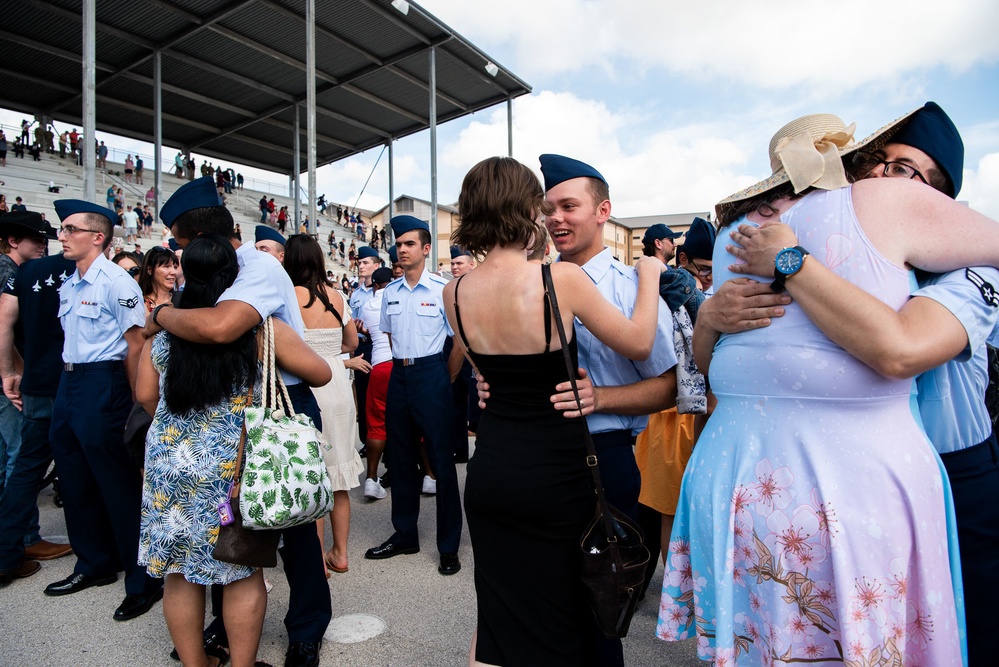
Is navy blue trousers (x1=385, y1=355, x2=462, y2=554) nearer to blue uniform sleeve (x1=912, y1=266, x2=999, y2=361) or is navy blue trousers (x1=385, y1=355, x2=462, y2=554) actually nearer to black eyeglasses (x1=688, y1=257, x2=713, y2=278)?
black eyeglasses (x1=688, y1=257, x2=713, y2=278)

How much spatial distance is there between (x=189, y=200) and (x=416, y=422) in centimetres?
203

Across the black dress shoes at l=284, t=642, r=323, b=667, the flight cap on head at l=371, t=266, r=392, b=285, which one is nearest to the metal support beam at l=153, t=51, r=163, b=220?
the flight cap on head at l=371, t=266, r=392, b=285

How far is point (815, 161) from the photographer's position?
1305mm

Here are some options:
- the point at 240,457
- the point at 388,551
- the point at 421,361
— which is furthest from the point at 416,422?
the point at 240,457

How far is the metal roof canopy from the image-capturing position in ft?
56.4

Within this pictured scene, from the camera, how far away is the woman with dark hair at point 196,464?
7.36 feet

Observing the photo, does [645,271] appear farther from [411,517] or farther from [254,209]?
[254,209]

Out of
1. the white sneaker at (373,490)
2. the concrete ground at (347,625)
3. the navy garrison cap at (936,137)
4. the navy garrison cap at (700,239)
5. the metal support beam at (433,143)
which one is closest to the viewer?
the navy garrison cap at (936,137)

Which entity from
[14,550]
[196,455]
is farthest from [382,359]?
[196,455]

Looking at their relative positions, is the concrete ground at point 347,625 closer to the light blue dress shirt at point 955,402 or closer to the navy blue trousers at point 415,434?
the navy blue trousers at point 415,434

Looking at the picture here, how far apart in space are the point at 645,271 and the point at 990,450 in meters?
1.00

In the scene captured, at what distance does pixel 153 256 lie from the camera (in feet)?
13.7

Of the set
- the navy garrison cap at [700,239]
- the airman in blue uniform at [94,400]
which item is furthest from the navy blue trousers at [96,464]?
the navy garrison cap at [700,239]

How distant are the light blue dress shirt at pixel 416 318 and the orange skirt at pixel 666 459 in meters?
1.58
